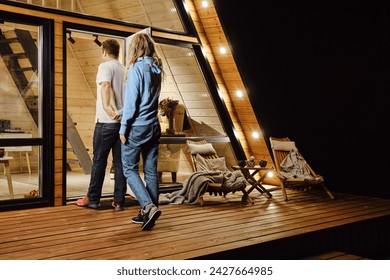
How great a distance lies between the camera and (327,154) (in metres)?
7.00

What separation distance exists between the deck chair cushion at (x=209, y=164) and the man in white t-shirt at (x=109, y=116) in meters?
1.36

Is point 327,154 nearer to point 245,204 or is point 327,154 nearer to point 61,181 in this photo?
point 245,204

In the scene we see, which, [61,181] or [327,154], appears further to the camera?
[327,154]

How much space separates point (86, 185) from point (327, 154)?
11.1 ft

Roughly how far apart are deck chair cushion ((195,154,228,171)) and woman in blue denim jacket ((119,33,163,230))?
1910mm

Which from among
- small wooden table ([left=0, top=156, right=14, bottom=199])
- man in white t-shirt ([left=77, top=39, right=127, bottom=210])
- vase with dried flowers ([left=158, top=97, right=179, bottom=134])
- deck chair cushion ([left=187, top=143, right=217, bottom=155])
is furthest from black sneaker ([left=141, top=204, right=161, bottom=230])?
vase with dried flowers ([left=158, top=97, right=179, bottom=134])

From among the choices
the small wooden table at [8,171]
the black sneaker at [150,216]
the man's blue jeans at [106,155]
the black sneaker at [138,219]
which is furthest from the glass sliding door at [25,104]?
the black sneaker at [150,216]

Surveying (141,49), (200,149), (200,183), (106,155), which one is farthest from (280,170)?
(141,49)

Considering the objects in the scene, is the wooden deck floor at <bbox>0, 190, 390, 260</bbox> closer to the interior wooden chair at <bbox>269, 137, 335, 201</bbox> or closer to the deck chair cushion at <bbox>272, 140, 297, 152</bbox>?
the interior wooden chair at <bbox>269, 137, 335, 201</bbox>

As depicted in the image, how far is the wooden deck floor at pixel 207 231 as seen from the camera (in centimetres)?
389

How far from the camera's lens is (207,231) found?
4.58 meters

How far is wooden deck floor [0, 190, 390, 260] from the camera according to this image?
153 inches

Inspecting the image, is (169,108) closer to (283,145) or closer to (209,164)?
(209,164)
